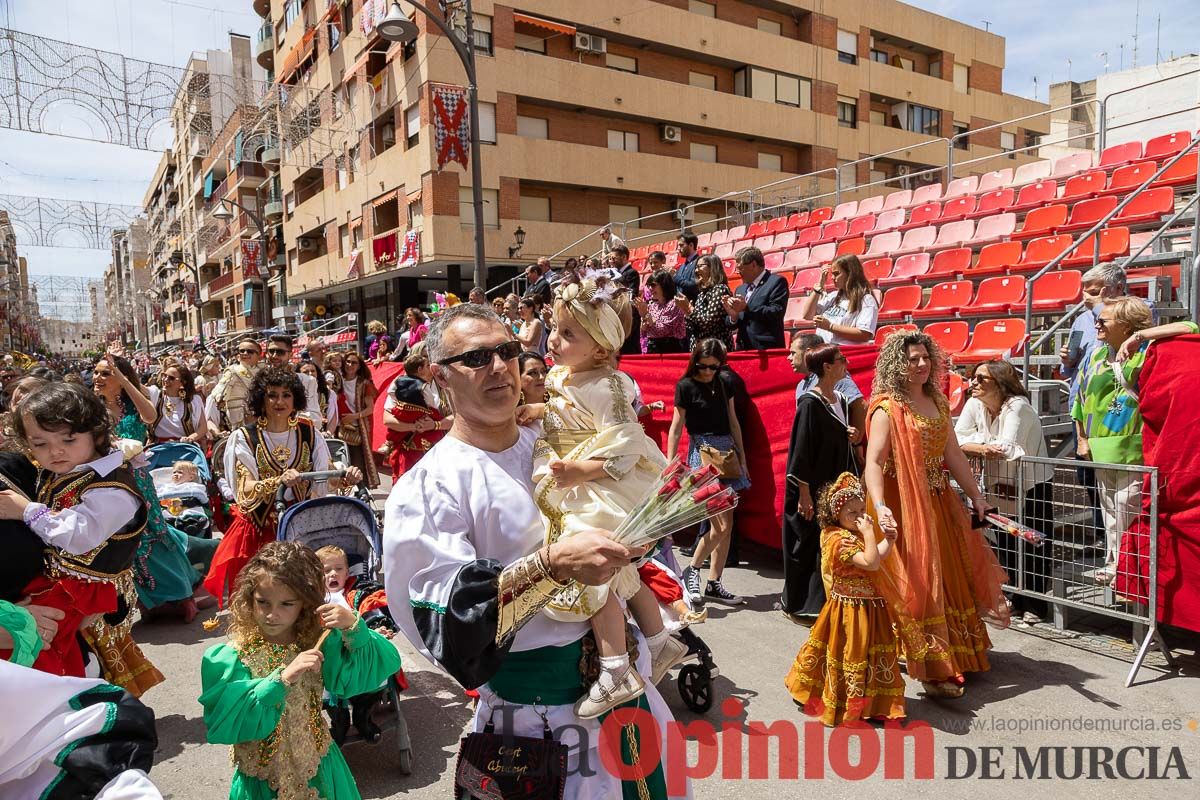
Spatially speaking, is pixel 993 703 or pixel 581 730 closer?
pixel 581 730

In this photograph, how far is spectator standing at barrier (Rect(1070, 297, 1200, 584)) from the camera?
4.53 meters

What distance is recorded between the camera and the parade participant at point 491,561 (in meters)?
1.58

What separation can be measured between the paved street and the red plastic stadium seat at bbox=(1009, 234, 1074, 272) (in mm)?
7320

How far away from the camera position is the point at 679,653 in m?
2.29

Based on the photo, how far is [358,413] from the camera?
998cm

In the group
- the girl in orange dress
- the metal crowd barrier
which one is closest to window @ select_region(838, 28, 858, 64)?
the metal crowd barrier

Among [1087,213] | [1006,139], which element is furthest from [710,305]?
[1006,139]

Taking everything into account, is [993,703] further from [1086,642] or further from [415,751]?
[415,751]

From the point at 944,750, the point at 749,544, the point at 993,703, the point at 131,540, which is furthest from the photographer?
the point at 749,544

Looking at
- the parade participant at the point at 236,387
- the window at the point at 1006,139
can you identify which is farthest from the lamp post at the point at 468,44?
the window at the point at 1006,139

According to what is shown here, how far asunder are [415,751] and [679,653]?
218cm

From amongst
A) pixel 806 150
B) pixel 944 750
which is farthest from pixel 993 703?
pixel 806 150

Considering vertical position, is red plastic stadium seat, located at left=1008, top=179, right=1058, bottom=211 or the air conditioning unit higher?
the air conditioning unit

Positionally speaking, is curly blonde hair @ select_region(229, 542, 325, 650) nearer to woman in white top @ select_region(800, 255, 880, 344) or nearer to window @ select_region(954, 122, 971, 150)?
woman in white top @ select_region(800, 255, 880, 344)
